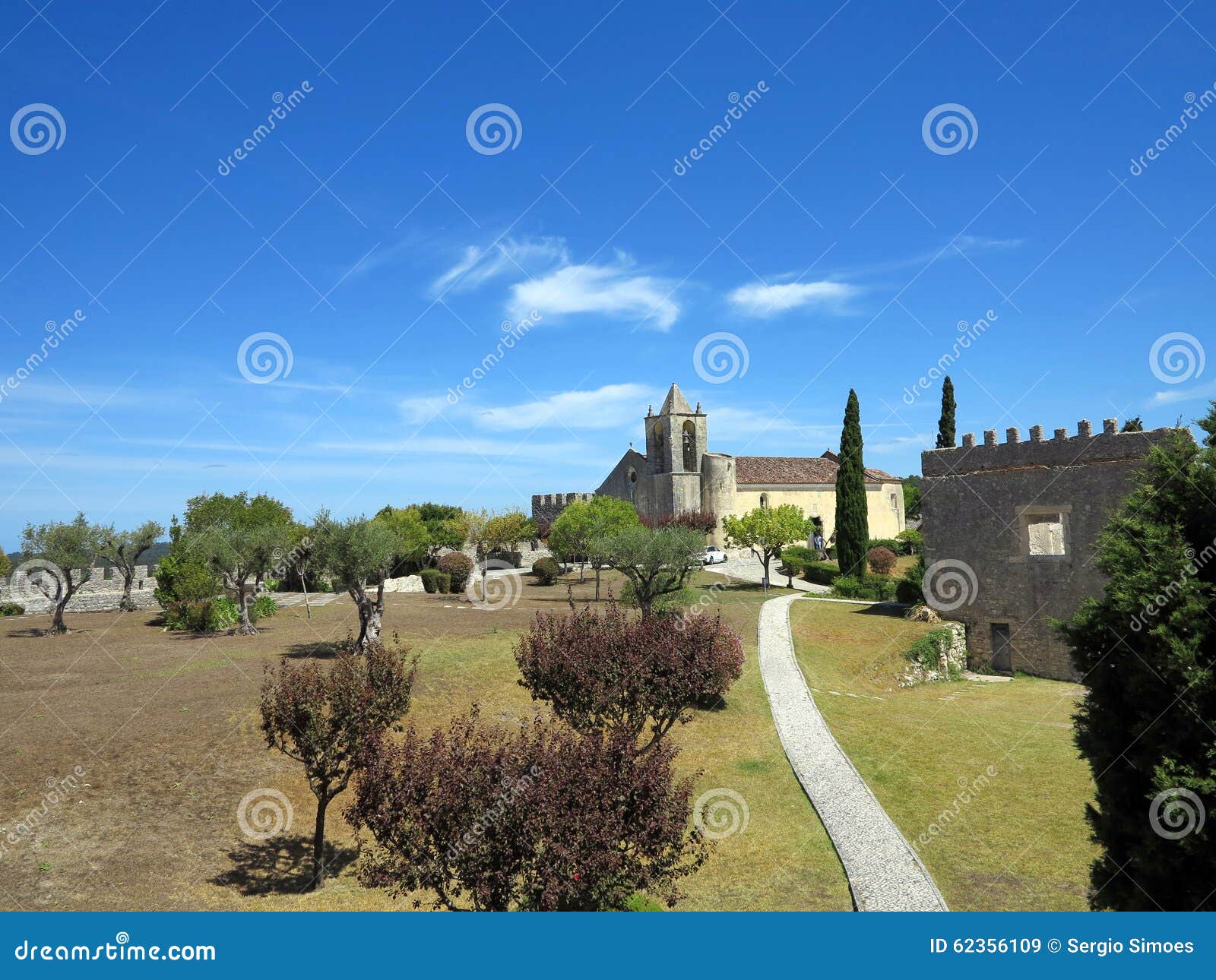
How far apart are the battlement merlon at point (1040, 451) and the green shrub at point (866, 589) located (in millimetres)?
12228

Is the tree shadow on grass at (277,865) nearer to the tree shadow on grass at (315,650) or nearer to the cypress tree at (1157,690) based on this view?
the tree shadow on grass at (315,650)

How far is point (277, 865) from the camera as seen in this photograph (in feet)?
43.6

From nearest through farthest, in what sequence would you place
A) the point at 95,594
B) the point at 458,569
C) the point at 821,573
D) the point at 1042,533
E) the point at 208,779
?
1. the point at 208,779
2. the point at 1042,533
3. the point at 95,594
4. the point at 458,569
5. the point at 821,573

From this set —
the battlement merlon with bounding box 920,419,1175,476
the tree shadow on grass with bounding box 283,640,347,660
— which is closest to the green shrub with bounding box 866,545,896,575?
the battlement merlon with bounding box 920,419,1175,476

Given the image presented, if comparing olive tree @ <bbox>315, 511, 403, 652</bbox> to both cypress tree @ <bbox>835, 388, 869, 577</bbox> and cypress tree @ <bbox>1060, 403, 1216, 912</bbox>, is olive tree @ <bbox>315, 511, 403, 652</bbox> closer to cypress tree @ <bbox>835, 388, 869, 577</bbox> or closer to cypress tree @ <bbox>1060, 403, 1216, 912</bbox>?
cypress tree @ <bbox>1060, 403, 1216, 912</bbox>

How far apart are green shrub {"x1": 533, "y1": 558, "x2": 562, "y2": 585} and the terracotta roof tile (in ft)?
69.0

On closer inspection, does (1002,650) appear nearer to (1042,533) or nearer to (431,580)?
(1042,533)

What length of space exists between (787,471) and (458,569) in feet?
117

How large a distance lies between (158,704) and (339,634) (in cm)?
1016

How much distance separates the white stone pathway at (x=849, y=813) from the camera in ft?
38.5

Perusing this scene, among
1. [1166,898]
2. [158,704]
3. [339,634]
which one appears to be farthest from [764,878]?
[339,634]

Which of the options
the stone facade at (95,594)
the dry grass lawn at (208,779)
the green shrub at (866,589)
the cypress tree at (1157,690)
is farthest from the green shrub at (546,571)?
the cypress tree at (1157,690)

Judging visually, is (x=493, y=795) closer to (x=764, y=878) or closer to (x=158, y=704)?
(x=764, y=878)

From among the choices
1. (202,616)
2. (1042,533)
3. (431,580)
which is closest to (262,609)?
(202,616)
